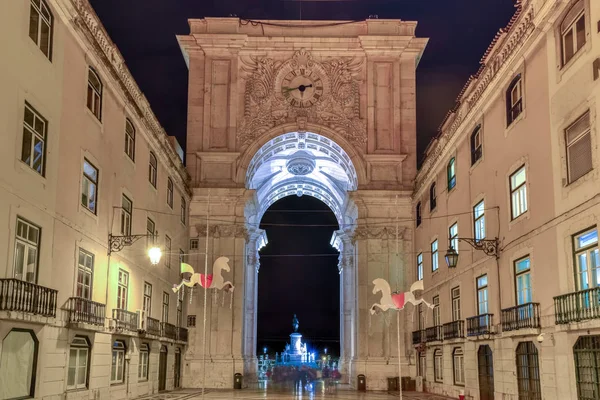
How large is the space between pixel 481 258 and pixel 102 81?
47.8 ft

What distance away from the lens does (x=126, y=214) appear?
25312 mm

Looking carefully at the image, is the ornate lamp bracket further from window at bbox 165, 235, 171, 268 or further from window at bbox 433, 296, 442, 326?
window at bbox 165, 235, 171, 268

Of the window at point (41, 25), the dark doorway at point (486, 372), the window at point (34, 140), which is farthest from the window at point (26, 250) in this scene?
the dark doorway at point (486, 372)

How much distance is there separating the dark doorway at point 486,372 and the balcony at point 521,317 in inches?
107

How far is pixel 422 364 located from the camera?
1419 inches

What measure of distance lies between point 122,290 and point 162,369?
9043 mm

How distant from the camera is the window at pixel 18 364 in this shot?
588 inches

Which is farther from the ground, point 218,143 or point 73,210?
point 218,143

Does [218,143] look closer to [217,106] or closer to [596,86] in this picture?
[217,106]

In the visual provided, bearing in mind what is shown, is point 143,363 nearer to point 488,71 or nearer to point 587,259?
point 488,71

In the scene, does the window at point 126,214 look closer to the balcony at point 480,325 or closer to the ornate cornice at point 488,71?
the balcony at point 480,325

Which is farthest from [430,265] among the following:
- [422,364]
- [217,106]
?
[217,106]

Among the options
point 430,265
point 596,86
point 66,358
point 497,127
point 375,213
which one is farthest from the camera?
point 375,213

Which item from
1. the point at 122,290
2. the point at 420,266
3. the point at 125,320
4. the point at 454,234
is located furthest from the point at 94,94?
the point at 420,266
